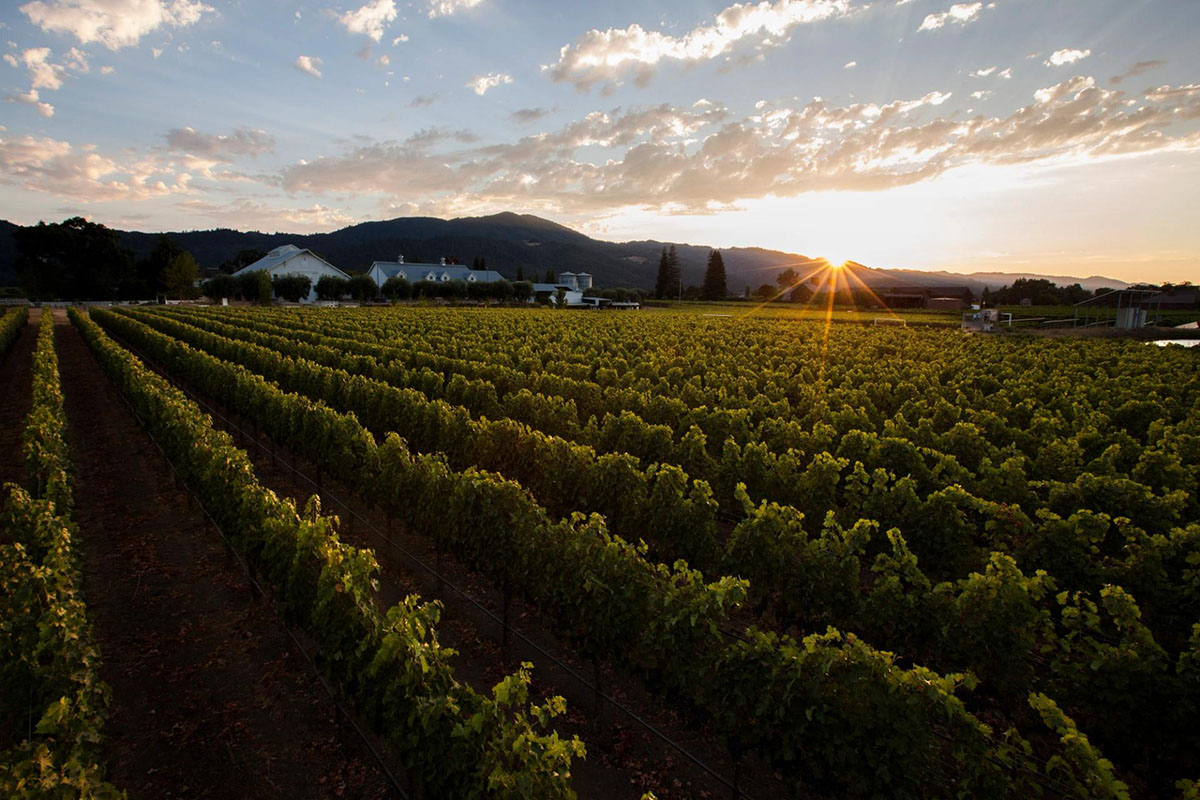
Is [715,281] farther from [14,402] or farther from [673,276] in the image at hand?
[14,402]

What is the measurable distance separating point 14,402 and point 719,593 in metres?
31.2

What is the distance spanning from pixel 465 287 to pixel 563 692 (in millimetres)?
106723

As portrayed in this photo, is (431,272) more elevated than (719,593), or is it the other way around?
(431,272)

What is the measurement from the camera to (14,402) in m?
24.0

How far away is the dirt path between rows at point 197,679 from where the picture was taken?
636 cm

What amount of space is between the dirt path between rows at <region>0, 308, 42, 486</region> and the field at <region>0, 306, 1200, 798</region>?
181 cm

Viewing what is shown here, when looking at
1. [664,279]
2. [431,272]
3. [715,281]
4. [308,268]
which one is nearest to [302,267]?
[308,268]

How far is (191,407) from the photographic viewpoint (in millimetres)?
14656

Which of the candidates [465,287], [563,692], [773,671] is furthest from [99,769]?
[465,287]

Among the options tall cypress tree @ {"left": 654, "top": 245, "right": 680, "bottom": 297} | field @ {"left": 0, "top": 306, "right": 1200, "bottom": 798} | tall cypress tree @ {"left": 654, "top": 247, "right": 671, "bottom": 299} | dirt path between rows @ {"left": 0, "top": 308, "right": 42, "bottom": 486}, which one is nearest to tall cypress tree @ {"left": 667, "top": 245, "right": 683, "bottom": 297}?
tall cypress tree @ {"left": 654, "top": 245, "right": 680, "bottom": 297}

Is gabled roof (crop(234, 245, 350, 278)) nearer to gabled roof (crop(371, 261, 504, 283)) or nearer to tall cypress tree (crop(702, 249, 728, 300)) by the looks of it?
gabled roof (crop(371, 261, 504, 283))

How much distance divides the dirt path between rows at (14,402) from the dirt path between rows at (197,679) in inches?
214

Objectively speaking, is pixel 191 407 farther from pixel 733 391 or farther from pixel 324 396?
pixel 733 391

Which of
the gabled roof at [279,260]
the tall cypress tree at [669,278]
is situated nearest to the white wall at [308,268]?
the gabled roof at [279,260]
